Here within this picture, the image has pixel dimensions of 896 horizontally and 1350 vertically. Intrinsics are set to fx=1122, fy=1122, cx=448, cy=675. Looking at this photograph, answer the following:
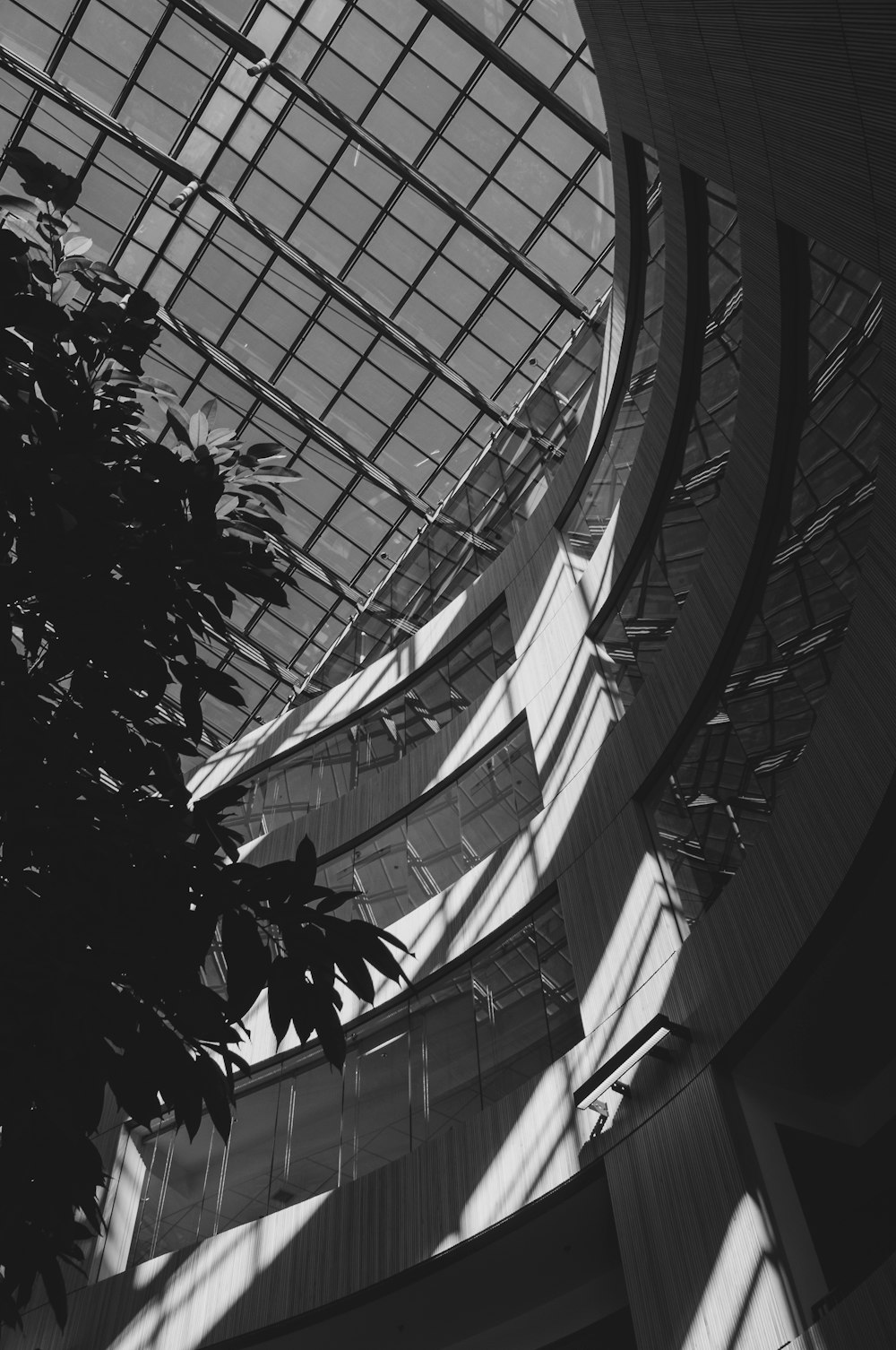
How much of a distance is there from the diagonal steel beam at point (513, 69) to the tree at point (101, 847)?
1987cm

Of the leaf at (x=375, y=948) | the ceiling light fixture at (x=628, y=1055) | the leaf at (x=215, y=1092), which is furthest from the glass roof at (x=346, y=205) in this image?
the leaf at (x=215, y=1092)

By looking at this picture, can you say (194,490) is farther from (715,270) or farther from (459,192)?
(459,192)

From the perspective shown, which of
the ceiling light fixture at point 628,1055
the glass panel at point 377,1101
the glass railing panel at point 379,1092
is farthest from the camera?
the glass panel at point 377,1101

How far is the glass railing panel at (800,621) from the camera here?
934 centimetres

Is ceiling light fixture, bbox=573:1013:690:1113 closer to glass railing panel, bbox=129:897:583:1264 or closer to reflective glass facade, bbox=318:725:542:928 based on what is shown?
glass railing panel, bbox=129:897:583:1264

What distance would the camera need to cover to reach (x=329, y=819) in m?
20.6

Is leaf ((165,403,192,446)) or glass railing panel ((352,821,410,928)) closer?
leaf ((165,403,192,446))

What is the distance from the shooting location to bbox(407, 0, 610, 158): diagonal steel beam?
21.6 meters

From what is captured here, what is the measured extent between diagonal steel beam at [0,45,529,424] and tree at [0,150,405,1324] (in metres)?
21.0

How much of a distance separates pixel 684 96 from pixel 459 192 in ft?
53.1

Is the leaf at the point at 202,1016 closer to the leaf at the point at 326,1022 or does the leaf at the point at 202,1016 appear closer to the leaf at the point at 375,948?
the leaf at the point at 326,1022

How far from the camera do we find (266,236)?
2475cm

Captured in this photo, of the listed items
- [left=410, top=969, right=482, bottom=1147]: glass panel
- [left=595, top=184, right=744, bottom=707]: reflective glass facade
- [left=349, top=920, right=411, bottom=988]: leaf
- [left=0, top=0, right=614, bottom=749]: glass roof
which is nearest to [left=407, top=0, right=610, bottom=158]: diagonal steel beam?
[left=0, top=0, right=614, bottom=749]: glass roof

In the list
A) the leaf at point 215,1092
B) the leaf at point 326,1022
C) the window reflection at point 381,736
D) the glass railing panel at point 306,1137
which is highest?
the window reflection at point 381,736
